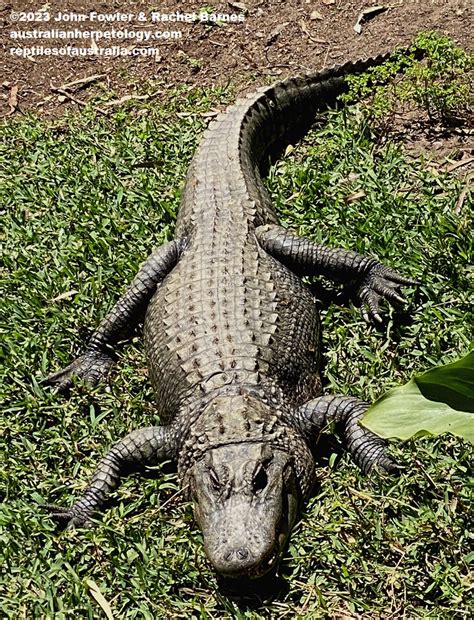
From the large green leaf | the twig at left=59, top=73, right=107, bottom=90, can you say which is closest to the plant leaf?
the large green leaf

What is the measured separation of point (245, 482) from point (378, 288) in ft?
5.23

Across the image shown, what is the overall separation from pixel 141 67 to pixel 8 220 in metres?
2.17

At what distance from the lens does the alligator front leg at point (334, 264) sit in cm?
494

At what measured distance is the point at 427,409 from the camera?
3.09 meters

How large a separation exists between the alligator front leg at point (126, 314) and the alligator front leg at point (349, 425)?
1325 mm

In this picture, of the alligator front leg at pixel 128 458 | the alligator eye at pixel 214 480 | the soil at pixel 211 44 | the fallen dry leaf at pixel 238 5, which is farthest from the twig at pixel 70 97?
the alligator eye at pixel 214 480

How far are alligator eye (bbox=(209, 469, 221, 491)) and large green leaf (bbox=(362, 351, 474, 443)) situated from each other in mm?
964

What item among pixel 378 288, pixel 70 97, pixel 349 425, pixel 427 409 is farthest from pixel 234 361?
pixel 70 97

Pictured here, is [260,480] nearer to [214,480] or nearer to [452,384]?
[214,480]

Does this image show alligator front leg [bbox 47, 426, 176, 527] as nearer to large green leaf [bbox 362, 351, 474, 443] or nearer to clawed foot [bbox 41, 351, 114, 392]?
clawed foot [bbox 41, 351, 114, 392]

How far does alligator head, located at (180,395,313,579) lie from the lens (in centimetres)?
359

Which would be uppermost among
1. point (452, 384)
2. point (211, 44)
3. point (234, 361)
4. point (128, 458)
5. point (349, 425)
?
point (211, 44)

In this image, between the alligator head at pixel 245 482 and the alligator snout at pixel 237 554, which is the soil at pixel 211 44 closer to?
the alligator head at pixel 245 482

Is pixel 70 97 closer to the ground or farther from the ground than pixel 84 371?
farther from the ground
